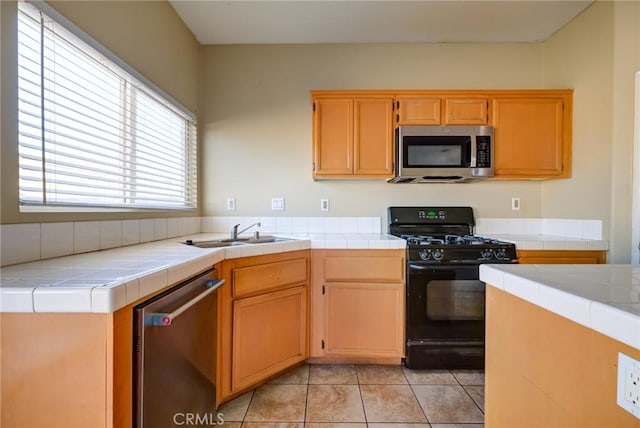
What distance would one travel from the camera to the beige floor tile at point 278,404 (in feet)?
5.20

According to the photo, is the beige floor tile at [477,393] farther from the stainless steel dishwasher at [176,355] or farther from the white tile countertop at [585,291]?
the stainless steel dishwasher at [176,355]

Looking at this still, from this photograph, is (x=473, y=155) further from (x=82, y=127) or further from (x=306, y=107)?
(x=82, y=127)

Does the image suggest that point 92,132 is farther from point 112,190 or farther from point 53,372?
point 53,372

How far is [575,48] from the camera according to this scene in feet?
7.37

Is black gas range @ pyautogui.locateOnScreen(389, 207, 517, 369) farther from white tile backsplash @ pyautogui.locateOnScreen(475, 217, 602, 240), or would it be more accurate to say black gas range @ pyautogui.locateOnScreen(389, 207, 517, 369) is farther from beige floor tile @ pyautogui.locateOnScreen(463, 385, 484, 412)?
white tile backsplash @ pyautogui.locateOnScreen(475, 217, 602, 240)

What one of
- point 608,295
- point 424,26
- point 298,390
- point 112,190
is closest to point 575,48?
point 424,26

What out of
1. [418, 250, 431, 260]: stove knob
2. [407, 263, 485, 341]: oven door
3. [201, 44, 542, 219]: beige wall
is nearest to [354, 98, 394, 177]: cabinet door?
[201, 44, 542, 219]: beige wall

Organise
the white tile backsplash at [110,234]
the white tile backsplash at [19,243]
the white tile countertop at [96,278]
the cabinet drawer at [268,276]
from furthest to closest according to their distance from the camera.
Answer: the cabinet drawer at [268,276]
the white tile backsplash at [110,234]
the white tile backsplash at [19,243]
the white tile countertop at [96,278]

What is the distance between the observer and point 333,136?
2.31 m

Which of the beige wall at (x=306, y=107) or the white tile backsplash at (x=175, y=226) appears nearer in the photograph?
the white tile backsplash at (x=175, y=226)

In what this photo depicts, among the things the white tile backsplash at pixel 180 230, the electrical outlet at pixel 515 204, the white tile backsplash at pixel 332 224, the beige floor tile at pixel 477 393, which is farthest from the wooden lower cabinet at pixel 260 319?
the electrical outlet at pixel 515 204

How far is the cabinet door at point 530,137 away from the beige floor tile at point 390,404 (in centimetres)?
174

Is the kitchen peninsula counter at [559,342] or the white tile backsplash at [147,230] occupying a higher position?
the white tile backsplash at [147,230]

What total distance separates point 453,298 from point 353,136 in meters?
1.37
